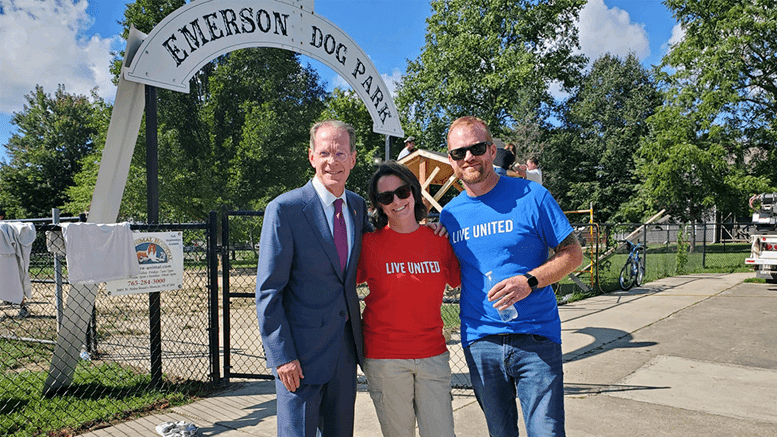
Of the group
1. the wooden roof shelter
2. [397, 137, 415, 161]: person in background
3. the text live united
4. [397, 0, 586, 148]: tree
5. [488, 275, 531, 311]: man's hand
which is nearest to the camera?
[488, 275, 531, 311]: man's hand

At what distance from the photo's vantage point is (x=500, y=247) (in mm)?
2256

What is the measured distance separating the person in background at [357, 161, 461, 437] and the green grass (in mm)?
2871

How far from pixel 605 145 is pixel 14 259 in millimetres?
37740

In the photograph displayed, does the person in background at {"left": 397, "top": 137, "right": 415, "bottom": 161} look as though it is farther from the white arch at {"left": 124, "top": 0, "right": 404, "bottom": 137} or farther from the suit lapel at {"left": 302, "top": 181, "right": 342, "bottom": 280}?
the suit lapel at {"left": 302, "top": 181, "right": 342, "bottom": 280}

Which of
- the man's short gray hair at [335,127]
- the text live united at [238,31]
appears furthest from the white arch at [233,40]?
the man's short gray hair at [335,127]

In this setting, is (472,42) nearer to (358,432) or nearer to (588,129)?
(588,129)

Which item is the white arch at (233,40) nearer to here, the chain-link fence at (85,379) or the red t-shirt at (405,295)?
the chain-link fence at (85,379)

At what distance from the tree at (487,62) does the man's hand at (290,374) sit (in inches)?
1152

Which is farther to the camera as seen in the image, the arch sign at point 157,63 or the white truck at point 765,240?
the white truck at point 765,240

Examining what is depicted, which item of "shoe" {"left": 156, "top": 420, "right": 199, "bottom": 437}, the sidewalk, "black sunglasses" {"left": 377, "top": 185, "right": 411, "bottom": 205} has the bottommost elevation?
the sidewalk

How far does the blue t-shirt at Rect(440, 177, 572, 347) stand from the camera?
7.34ft

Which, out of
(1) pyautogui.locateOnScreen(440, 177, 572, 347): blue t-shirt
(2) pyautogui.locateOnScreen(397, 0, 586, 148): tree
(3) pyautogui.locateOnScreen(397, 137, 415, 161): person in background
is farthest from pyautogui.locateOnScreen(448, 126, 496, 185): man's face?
(2) pyautogui.locateOnScreen(397, 0, 586, 148): tree

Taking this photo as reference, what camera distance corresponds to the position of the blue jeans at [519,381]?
2176 mm

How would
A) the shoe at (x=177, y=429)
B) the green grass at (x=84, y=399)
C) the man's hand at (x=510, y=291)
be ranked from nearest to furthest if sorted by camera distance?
the man's hand at (x=510, y=291)
the shoe at (x=177, y=429)
the green grass at (x=84, y=399)
